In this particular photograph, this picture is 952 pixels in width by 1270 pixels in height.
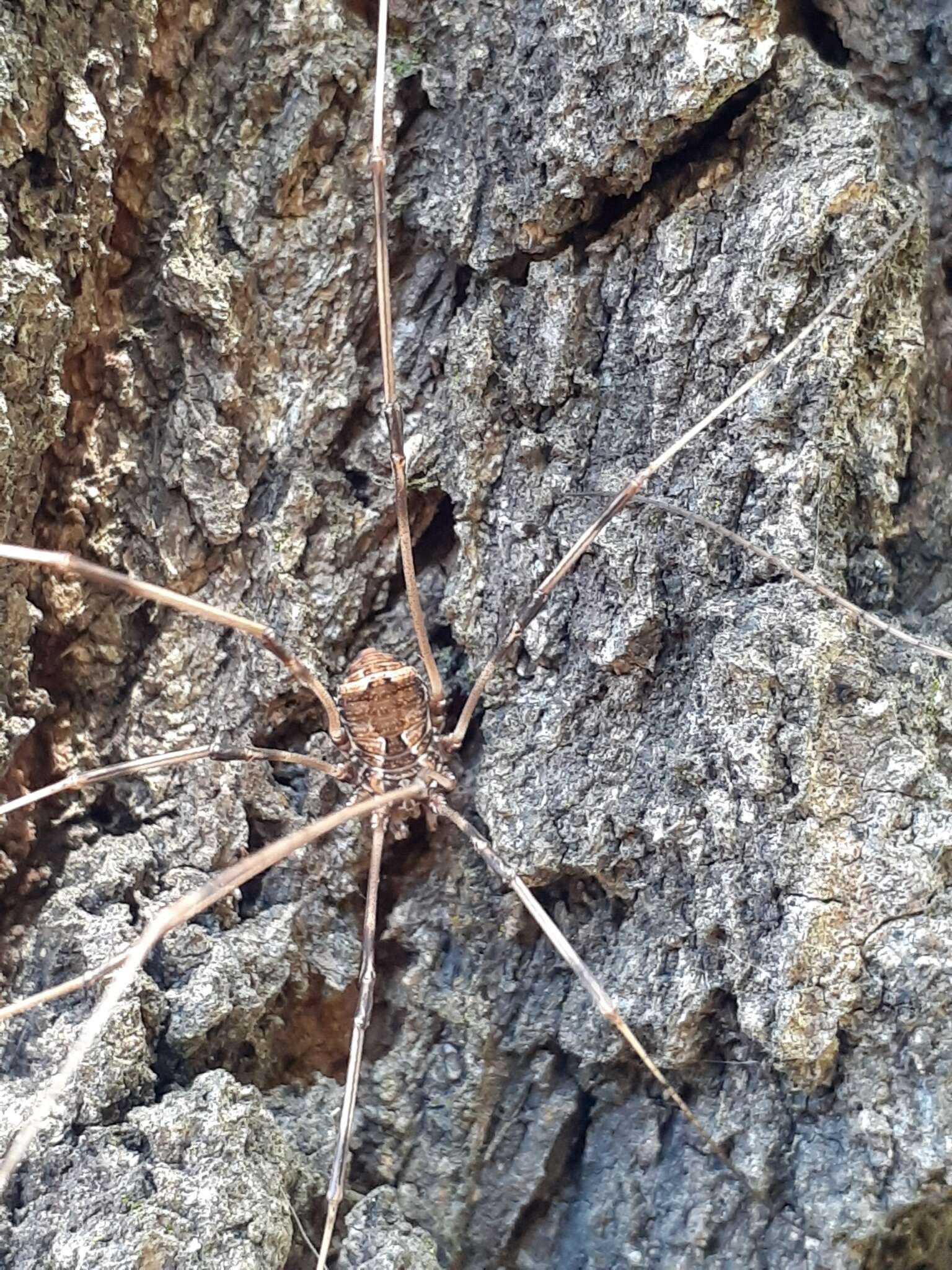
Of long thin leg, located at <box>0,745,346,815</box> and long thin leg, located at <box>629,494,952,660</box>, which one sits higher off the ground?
long thin leg, located at <box>629,494,952,660</box>

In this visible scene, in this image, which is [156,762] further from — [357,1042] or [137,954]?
[357,1042]

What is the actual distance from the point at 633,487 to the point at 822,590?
0.38 m

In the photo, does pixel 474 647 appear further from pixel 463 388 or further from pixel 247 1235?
pixel 247 1235

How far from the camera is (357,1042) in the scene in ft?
5.79

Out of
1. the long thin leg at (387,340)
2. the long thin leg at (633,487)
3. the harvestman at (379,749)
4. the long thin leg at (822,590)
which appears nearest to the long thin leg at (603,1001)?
the harvestman at (379,749)

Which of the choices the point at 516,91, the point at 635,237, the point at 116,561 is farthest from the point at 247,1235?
the point at 516,91

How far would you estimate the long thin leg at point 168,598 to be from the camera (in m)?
1.64

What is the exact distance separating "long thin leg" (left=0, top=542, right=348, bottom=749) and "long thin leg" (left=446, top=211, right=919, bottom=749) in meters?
0.32

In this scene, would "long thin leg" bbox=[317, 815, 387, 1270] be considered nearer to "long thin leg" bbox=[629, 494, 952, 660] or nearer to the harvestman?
the harvestman

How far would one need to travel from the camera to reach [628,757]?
1.81m

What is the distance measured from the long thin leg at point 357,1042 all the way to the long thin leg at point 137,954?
0.61 ft

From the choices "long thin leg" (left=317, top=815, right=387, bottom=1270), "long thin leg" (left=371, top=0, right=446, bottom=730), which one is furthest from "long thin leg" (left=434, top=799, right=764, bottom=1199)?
"long thin leg" (left=371, top=0, right=446, bottom=730)

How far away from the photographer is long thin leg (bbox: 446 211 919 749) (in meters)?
1.70

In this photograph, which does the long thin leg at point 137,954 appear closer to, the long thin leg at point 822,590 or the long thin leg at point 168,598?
the long thin leg at point 168,598
